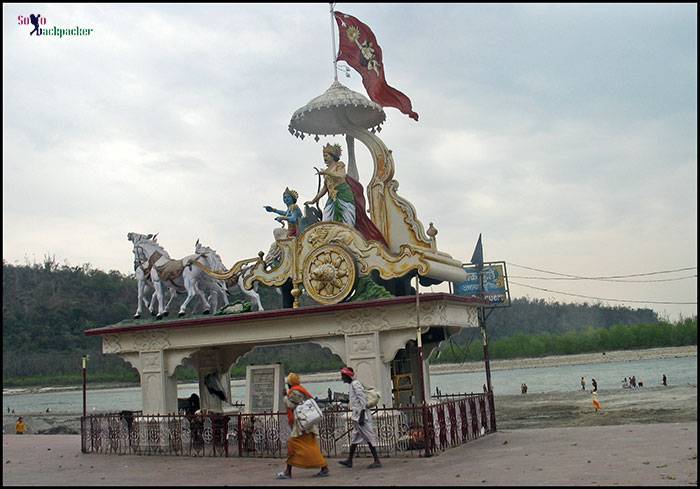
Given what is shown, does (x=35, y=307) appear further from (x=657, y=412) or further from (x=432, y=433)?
(x=432, y=433)

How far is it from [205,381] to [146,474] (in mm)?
5487

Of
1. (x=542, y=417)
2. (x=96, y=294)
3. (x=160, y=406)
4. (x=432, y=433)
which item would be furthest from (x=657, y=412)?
(x=96, y=294)

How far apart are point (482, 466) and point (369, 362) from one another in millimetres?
3359

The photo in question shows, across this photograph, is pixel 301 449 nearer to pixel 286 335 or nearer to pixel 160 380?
pixel 286 335

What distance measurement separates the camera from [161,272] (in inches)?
653

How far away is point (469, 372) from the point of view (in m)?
79.7

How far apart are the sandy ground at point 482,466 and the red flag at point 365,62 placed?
713cm

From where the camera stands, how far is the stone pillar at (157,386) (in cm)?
1566

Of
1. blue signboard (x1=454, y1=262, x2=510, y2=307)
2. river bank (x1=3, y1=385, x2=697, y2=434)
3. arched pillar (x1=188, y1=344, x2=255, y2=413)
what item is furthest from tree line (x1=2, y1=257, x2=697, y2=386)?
arched pillar (x1=188, y1=344, x2=255, y2=413)

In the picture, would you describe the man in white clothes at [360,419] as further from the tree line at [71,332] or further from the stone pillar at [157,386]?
the tree line at [71,332]

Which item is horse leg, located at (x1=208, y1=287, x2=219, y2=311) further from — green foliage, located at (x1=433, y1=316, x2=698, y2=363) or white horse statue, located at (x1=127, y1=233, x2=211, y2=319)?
green foliage, located at (x1=433, y1=316, x2=698, y2=363)

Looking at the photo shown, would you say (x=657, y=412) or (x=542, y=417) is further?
(x=542, y=417)

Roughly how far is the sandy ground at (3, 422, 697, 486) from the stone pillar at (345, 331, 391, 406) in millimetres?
1598

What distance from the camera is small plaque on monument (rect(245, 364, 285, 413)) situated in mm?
14320
